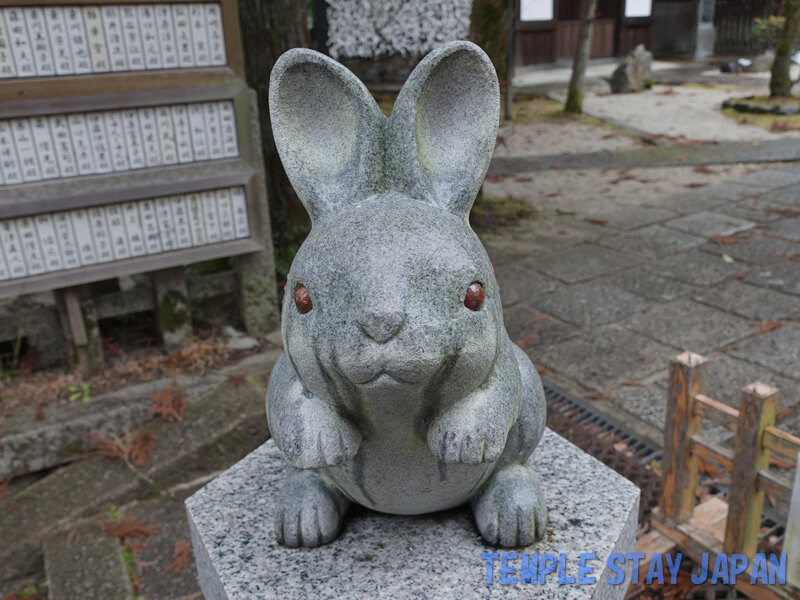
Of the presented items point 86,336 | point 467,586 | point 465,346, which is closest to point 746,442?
point 467,586

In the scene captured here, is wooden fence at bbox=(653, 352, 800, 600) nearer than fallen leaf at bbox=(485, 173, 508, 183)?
Yes

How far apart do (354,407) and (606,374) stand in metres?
2.80

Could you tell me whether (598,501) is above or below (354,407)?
below

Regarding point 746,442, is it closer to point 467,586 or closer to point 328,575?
point 467,586

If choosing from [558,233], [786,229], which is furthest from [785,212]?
[558,233]

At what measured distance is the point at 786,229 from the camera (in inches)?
242

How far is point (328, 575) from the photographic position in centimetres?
175

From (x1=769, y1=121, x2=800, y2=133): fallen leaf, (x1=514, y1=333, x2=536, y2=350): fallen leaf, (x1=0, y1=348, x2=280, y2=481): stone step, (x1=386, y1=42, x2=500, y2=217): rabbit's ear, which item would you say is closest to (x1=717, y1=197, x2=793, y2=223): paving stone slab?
(x1=514, y1=333, x2=536, y2=350): fallen leaf

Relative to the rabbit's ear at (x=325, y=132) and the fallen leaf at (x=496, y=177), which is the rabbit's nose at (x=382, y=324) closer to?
the rabbit's ear at (x=325, y=132)

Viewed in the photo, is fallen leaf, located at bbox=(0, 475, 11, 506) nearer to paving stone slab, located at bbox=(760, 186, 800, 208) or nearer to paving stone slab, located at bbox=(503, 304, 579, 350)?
paving stone slab, located at bbox=(503, 304, 579, 350)

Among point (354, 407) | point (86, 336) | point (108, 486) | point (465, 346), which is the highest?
point (465, 346)

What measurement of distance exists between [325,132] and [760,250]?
201 inches

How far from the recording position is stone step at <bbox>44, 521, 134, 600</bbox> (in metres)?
2.68

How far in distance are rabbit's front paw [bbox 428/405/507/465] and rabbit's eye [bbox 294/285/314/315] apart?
0.36 m
